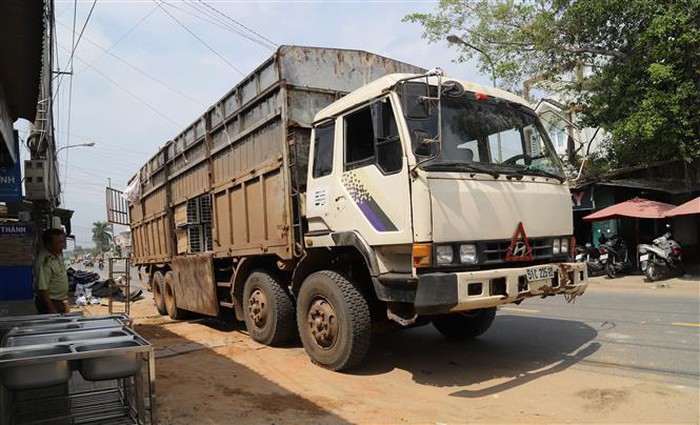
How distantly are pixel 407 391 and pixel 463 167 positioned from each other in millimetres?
2149

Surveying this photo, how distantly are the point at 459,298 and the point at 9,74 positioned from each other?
5414 millimetres

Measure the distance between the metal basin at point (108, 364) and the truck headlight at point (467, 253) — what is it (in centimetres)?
278

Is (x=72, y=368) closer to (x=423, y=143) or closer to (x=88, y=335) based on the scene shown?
(x=88, y=335)

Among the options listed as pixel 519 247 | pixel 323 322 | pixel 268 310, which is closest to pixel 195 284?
pixel 268 310

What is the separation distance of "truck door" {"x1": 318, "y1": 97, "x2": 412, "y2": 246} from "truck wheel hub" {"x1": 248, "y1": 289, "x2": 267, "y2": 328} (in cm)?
195

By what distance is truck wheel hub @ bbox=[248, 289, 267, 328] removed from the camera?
6.87 meters

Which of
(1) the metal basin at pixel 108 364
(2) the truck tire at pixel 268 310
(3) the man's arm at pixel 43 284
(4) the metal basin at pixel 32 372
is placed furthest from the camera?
(2) the truck tire at pixel 268 310

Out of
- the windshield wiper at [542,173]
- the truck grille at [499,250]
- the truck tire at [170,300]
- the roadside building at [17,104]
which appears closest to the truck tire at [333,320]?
the truck grille at [499,250]

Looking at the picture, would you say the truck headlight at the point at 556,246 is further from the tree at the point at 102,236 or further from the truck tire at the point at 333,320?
the tree at the point at 102,236

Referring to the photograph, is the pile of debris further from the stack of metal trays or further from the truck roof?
the stack of metal trays

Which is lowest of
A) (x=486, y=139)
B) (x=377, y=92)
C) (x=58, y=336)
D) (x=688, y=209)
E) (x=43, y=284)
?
(x=58, y=336)

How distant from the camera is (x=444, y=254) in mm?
4539

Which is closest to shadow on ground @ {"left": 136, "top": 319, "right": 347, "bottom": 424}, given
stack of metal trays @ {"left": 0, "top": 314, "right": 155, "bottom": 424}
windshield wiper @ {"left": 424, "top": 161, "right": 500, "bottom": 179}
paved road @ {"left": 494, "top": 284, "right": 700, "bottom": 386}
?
stack of metal trays @ {"left": 0, "top": 314, "right": 155, "bottom": 424}

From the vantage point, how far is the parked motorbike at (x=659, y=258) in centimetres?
1380
